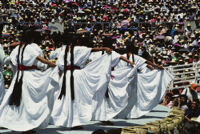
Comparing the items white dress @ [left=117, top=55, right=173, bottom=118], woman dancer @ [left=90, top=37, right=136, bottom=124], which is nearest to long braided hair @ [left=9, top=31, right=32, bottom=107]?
woman dancer @ [left=90, top=37, right=136, bottom=124]

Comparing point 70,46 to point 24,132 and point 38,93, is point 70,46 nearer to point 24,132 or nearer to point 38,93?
point 38,93

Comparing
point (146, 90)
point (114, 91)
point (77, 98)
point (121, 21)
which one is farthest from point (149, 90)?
point (121, 21)

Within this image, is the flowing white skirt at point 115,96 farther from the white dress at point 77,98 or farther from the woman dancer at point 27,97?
the woman dancer at point 27,97

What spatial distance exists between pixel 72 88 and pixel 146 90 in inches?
109

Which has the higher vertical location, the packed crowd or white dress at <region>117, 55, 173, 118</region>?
the packed crowd

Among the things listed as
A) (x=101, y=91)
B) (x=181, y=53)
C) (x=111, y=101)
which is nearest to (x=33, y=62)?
(x=101, y=91)

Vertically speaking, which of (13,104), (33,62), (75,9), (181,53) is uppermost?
(75,9)

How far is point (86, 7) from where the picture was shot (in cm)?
2612

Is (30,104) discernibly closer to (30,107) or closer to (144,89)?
(30,107)

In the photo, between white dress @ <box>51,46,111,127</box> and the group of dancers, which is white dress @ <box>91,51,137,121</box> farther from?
white dress @ <box>51,46,111,127</box>

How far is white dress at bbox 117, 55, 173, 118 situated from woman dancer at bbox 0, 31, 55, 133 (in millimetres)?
2852

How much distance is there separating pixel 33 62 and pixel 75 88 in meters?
0.99

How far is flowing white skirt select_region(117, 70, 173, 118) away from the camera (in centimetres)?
995

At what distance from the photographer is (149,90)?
1026 centimetres
